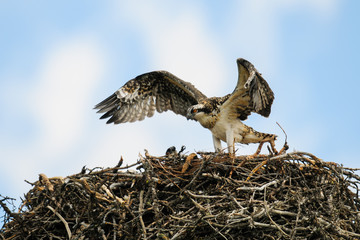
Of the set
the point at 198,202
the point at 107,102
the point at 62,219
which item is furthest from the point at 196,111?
the point at 62,219

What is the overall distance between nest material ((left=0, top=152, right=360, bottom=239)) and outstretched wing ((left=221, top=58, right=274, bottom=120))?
1.15 m

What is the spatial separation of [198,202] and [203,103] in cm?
246

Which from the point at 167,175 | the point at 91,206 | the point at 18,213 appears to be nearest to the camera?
the point at 91,206

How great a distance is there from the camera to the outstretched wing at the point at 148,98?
8.41 meters

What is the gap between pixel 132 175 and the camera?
579cm

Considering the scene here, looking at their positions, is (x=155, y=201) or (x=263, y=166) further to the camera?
(x=263, y=166)

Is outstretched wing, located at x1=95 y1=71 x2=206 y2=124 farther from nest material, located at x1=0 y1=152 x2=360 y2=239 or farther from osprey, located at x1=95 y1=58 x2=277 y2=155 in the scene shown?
nest material, located at x1=0 y1=152 x2=360 y2=239

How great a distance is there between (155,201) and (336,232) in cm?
191

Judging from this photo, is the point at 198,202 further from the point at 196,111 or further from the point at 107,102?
the point at 107,102

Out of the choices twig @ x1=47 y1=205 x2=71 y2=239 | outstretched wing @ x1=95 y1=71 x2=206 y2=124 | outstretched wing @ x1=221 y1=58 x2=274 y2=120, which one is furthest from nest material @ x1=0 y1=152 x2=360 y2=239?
outstretched wing @ x1=95 y1=71 x2=206 y2=124

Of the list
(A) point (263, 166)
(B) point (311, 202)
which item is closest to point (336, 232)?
(B) point (311, 202)

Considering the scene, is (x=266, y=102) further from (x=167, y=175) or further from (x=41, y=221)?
(x=41, y=221)

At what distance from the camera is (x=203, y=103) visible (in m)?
7.75

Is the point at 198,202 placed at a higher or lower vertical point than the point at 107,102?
lower
